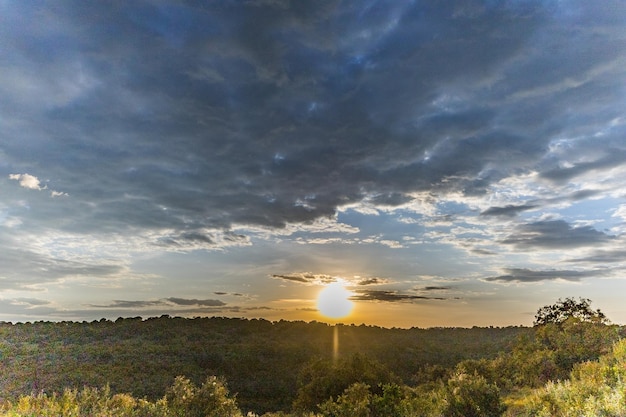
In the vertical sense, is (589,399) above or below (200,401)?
above

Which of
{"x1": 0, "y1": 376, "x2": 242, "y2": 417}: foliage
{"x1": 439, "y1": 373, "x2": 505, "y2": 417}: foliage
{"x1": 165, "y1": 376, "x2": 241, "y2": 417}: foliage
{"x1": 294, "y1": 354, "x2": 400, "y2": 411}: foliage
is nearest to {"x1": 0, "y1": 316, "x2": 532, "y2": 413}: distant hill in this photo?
{"x1": 294, "y1": 354, "x2": 400, "y2": 411}: foliage

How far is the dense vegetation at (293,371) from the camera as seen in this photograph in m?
21.4

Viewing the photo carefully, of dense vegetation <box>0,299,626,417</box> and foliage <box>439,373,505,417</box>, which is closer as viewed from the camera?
dense vegetation <box>0,299,626,417</box>

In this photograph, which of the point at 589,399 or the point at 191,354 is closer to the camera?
the point at 589,399

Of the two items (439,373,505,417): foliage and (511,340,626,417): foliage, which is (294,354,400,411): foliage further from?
(511,340,626,417): foliage

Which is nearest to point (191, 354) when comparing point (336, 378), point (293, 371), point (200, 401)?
point (293, 371)

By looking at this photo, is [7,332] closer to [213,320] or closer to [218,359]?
[218,359]

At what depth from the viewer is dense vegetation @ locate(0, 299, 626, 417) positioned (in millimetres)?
21422

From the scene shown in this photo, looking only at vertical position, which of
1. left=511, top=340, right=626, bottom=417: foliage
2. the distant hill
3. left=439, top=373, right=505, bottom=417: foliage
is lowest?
the distant hill

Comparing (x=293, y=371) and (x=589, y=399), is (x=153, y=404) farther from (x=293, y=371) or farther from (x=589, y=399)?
(x=293, y=371)

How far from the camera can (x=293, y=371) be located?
85438mm

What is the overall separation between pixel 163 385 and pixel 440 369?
1762 inches

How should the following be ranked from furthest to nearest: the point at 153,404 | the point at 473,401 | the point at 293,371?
the point at 293,371 → the point at 473,401 → the point at 153,404

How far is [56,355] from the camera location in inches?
2788
